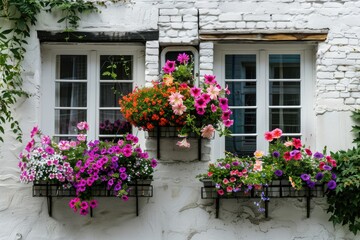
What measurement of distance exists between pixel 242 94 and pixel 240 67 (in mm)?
295

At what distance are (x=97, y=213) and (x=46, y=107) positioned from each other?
4.13 feet

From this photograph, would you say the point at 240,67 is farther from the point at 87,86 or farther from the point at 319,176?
the point at 87,86

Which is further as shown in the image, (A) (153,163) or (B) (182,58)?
(B) (182,58)

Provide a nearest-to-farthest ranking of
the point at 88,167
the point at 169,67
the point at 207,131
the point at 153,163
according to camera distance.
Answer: the point at 88,167
the point at 207,131
the point at 153,163
the point at 169,67

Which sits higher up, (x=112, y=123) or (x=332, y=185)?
(x=112, y=123)

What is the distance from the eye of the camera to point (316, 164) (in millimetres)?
5309

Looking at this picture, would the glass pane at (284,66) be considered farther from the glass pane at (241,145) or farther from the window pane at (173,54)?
the window pane at (173,54)

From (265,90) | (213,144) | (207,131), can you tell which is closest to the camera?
(207,131)

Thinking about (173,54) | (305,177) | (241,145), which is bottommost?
(305,177)

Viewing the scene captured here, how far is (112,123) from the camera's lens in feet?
18.9

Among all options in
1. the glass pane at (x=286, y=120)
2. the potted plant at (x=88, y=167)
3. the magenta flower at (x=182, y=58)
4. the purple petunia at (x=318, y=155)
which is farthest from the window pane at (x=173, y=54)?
the purple petunia at (x=318, y=155)

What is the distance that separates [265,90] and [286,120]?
398 mm

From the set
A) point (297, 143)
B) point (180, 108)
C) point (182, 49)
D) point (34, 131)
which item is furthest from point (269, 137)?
point (34, 131)

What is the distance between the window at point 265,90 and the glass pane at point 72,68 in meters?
1.45
